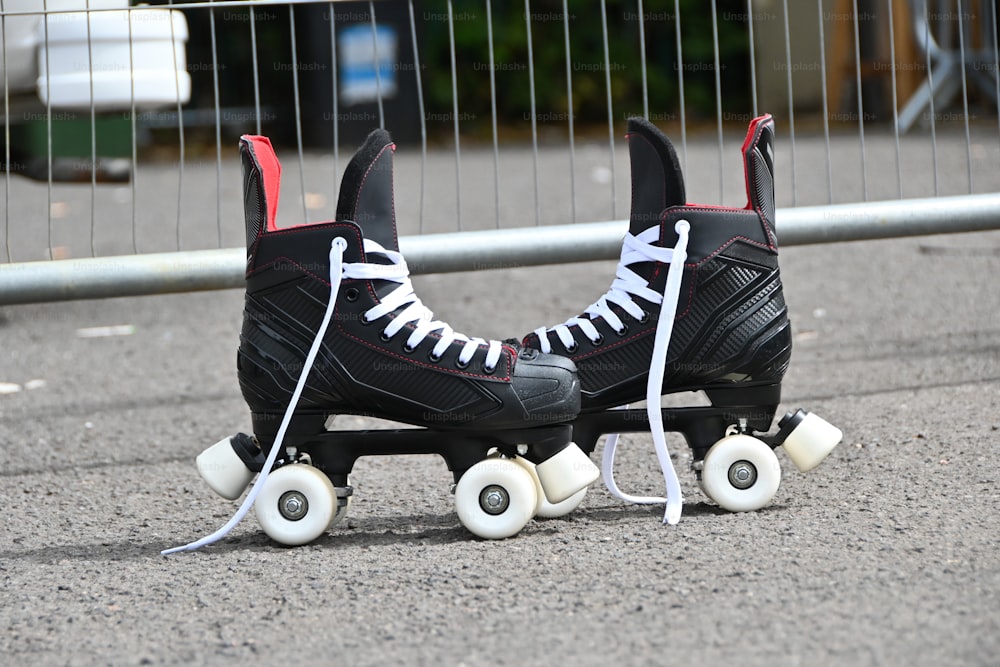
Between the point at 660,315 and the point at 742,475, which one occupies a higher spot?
the point at 660,315

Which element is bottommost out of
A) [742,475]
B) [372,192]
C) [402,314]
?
[742,475]

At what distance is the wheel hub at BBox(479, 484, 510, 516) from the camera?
227cm

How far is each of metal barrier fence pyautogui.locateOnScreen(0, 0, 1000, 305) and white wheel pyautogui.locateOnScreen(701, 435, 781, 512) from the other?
0.88m

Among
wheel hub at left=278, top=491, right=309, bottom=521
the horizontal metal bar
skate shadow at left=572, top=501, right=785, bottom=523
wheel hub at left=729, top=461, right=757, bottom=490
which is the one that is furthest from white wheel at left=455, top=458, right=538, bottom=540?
the horizontal metal bar

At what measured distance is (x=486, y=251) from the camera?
10.1 feet

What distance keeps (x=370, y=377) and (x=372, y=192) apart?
0.33 metres

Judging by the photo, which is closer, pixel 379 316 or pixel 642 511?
pixel 379 316

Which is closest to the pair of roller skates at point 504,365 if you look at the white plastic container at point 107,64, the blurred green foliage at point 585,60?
the white plastic container at point 107,64

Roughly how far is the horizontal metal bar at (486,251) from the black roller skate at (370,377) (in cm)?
71

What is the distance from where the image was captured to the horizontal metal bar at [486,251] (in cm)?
291

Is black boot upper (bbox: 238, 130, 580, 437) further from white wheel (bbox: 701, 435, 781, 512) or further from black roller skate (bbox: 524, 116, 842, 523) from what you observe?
white wheel (bbox: 701, 435, 781, 512)

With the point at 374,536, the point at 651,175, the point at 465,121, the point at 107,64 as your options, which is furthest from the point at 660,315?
the point at 465,121

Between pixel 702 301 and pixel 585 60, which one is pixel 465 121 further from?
pixel 702 301

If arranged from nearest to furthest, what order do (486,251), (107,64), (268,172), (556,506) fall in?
(268,172) → (556,506) → (486,251) → (107,64)
